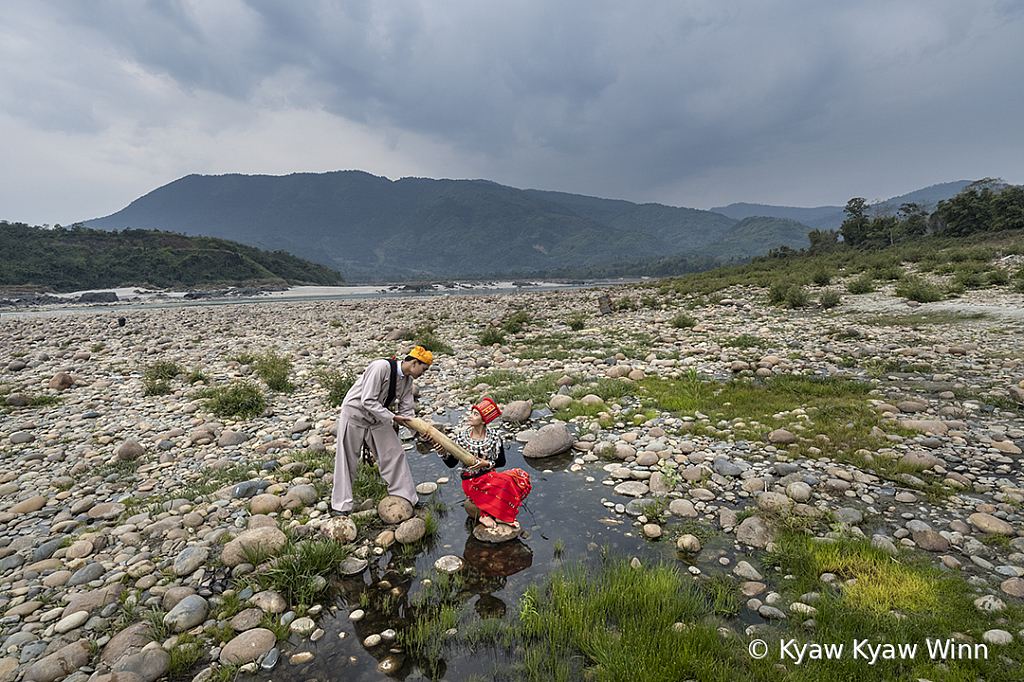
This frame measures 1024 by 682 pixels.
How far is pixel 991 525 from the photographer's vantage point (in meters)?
4.00

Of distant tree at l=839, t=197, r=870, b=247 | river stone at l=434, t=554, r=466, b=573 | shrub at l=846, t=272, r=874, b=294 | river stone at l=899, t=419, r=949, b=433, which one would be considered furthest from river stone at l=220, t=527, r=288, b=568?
distant tree at l=839, t=197, r=870, b=247

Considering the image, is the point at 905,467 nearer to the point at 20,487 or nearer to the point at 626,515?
the point at 626,515

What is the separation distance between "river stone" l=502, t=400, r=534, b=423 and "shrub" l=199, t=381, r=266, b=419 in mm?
5200

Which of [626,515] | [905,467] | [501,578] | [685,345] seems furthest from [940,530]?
[685,345]

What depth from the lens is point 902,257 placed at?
2927 cm

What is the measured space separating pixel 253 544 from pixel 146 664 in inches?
51.8

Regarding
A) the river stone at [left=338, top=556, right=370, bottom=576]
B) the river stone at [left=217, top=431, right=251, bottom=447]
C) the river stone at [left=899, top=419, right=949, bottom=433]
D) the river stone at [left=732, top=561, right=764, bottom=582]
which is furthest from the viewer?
the river stone at [left=217, top=431, right=251, bottom=447]

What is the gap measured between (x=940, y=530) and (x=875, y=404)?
3615 mm

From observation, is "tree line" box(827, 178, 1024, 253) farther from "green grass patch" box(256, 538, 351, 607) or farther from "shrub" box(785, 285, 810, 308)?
"green grass patch" box(256, 538, 351, 607)

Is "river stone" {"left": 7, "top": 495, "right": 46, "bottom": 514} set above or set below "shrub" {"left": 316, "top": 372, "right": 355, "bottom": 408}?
below

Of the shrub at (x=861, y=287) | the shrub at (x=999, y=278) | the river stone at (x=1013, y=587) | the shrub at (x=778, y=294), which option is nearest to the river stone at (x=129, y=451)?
the river stone at (x=1013, y=587)

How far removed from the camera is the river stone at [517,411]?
26.9ft

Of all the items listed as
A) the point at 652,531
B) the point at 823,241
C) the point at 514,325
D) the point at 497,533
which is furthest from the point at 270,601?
the point at 823,241

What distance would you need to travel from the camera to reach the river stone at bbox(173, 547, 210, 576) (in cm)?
407
